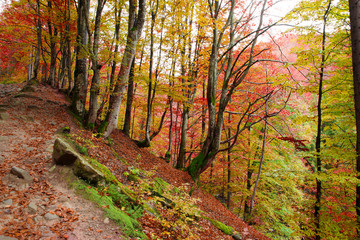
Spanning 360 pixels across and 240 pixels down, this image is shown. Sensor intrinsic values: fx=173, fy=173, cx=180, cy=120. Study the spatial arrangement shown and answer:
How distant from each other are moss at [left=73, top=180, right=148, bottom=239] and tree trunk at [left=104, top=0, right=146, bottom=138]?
3592 mm

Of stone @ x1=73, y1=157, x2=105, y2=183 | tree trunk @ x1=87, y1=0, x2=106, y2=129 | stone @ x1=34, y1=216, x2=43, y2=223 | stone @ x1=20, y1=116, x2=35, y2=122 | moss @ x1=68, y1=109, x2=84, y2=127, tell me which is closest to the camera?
stone @ x1=34, y1=216, x2=43, y2=223

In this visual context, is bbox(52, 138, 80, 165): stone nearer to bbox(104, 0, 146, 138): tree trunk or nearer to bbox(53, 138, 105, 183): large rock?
bbox(53, 138, 105, 183): large rock

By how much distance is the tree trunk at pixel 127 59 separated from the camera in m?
6.70

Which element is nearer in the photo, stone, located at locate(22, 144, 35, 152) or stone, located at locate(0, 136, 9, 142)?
stone, located at locate(22, 144, 35, 152)

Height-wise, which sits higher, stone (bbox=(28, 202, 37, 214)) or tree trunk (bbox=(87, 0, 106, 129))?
tree trunk (bbox=(87, 0, 106, 129))

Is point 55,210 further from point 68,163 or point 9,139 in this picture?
point 9,139

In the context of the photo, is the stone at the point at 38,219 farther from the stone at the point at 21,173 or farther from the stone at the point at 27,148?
the stone at the point at 27,148

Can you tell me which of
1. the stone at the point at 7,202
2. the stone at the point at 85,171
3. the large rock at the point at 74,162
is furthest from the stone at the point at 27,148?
the stone at the point at 7,202

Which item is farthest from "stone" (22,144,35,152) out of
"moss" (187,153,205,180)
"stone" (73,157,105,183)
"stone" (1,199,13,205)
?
"moss" (187,153,205,180)

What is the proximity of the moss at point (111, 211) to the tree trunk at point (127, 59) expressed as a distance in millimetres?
3592

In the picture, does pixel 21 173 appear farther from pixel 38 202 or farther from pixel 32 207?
pixel 32 207

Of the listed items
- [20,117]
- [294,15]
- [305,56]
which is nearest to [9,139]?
[20,117]

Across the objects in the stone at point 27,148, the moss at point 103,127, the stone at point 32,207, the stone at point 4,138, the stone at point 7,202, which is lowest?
→ the stone at point 32,207

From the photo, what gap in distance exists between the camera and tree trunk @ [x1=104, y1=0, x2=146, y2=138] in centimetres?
670
